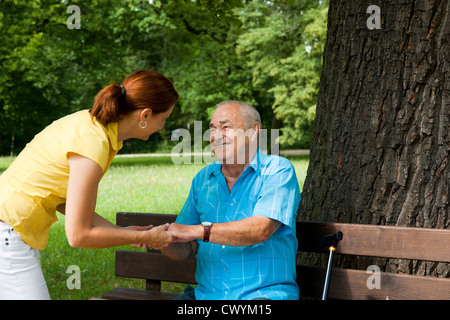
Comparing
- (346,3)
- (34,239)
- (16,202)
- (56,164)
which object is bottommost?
(34,239)

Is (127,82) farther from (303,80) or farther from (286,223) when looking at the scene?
(303,80)

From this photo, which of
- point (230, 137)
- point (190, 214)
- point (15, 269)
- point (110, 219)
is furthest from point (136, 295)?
point (110, 219)

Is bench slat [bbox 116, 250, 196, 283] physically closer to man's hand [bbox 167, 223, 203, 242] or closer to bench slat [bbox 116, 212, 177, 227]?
bench slat [bbox 116, 212, 177, 227]

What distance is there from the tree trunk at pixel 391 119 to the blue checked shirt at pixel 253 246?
63 centimetres

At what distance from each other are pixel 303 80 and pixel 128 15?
342 inches

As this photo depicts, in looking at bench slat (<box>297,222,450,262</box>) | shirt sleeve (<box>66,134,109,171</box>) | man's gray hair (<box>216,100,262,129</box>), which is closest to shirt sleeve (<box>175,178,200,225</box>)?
man's gray hair (<box>216,100,262,129</box>)

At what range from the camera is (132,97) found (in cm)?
254

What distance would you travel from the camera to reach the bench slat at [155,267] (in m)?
3.54

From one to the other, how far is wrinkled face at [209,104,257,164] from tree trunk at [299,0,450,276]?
0.74 metres

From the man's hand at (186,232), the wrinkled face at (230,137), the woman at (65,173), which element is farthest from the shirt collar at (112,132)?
the wrinkled face at (230,137)

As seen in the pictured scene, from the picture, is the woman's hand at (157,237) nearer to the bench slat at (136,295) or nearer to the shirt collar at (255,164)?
the shirt collar at (255,164)

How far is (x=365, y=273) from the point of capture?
3.01 metres

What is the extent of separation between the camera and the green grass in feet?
18.2
